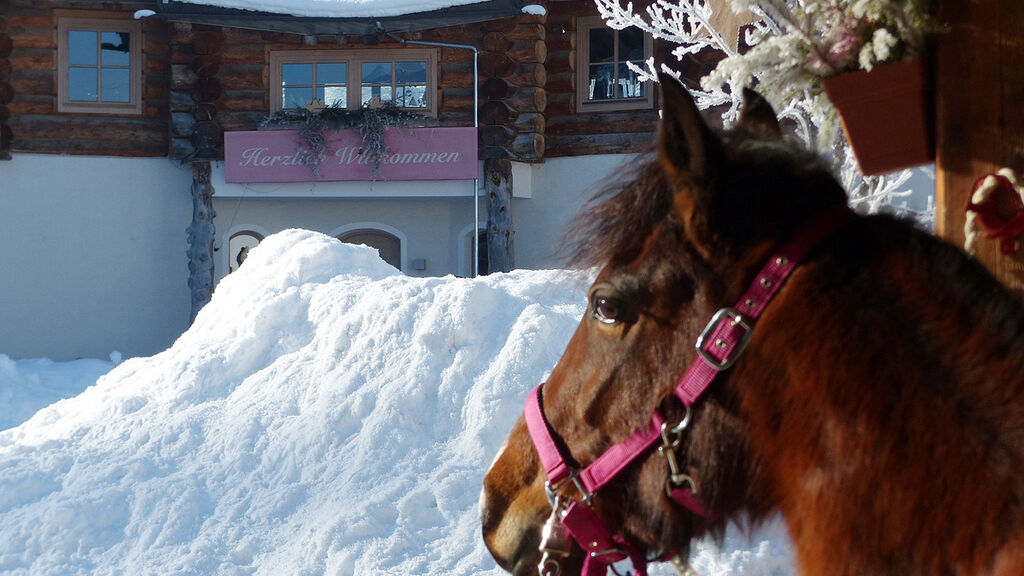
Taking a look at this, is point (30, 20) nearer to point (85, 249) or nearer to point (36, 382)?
point (85, 249)

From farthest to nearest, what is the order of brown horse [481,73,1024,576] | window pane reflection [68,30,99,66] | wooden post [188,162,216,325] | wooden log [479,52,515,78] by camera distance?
window pane reflection [68,30,99,66], wooden post [188,162,216,325], wooden log [479,52,515,78], brown horse [481,73,1024,576]

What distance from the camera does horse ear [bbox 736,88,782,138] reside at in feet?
5.22

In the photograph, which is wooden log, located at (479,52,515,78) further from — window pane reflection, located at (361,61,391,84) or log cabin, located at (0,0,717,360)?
window pane reflection, located at (361,61,391,84)

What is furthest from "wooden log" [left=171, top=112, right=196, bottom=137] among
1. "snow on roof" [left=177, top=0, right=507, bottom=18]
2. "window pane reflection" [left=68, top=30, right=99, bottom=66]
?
"window pane reflection" [left=68, top=30, right=99, bottom=66]

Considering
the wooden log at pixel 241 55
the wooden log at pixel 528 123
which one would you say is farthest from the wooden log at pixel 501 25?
the wooden log at pixel 241 55

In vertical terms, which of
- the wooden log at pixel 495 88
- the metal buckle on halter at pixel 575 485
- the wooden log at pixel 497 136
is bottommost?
the metal buckle on halter at pixel 575 485

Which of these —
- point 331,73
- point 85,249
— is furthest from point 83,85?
point 331,73

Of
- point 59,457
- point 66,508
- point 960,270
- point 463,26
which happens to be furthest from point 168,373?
point 463,26

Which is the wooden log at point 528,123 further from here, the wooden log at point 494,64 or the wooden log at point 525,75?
the wooden log at point 494,64

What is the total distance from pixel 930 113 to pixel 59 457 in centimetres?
475

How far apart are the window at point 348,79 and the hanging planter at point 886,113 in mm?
12045

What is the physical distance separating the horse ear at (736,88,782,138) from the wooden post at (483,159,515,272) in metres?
11.2

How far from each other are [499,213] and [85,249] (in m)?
6.21

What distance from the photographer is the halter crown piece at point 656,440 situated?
4.37 feet
